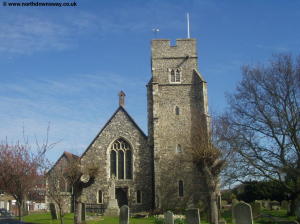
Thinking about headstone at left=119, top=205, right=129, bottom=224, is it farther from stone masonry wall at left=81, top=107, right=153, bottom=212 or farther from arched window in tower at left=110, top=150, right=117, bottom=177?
arched window in tower at left=110, top=150, right=117, bottom=177

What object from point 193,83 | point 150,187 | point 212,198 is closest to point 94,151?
point 150,187

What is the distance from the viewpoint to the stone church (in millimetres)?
33125

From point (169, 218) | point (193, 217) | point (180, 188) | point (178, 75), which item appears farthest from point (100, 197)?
point (193, 217)

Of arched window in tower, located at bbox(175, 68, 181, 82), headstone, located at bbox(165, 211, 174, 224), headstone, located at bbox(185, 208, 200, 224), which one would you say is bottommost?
headstone, located at bbox(165, 211, 174, 224)

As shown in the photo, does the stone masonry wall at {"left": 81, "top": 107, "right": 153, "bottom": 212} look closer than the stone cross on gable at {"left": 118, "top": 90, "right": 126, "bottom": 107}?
Yes

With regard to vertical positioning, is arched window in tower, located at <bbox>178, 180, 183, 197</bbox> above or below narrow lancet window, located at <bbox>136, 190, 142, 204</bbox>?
above

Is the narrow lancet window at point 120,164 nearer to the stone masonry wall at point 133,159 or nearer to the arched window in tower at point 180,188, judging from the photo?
the stone masonry wall at point 133,159

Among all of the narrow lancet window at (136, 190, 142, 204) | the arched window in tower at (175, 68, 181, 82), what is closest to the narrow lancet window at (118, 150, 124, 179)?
the narrow lancet window at (136, 190, 142, 204)

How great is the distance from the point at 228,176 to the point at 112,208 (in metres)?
9.36

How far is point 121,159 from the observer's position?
113ft

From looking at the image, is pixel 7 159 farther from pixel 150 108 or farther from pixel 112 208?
pixel 150 108

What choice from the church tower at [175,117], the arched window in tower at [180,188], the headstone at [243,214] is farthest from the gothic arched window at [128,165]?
the headstone at [243,214]

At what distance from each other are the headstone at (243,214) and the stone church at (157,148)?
17.2m

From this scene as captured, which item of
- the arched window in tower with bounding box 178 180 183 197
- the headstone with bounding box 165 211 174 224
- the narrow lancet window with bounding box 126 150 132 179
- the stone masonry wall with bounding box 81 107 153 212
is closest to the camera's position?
the headstone with bounding box 165 211 174 224
